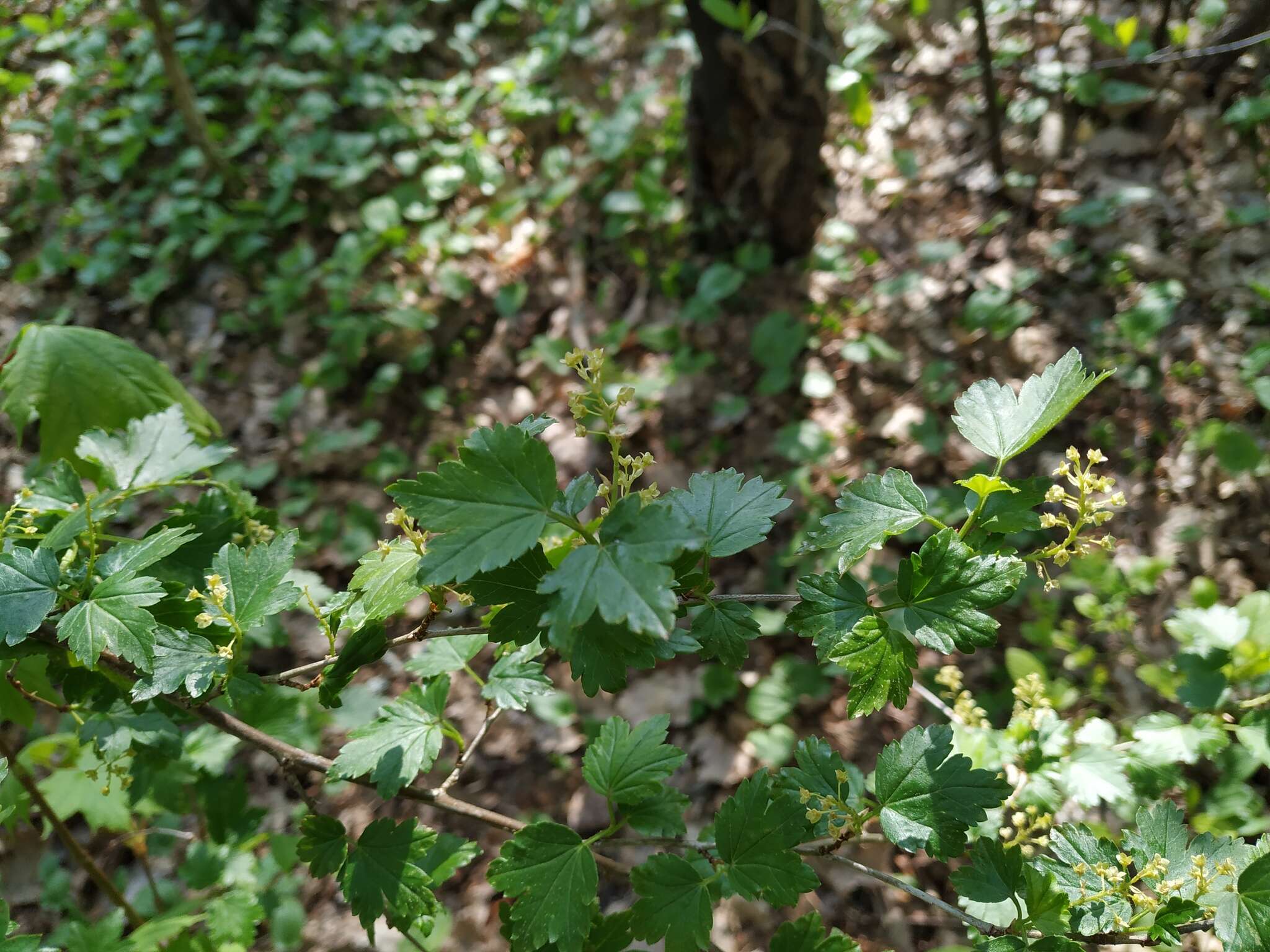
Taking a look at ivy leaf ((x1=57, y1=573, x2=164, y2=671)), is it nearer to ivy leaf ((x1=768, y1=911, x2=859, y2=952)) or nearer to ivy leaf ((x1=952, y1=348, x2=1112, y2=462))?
ivy leaf ((x1=768, y1=911, x2=859, y2=952))

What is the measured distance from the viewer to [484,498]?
29.9 inches

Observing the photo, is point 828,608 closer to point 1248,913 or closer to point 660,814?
point 660,814

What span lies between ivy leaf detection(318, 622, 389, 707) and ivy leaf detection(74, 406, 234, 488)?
1.46ft

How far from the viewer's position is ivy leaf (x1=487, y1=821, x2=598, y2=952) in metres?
0.87

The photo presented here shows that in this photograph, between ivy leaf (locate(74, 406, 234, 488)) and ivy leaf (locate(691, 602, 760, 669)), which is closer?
ivy leaf (locate(691, 602, 760, 669))

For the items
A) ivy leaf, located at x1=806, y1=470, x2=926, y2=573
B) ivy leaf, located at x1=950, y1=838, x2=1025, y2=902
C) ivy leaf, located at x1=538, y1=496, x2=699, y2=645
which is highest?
ivy leaf, located at x1=538, y1=496, x2=699, y2=645

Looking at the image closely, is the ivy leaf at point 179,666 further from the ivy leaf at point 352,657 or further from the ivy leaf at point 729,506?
the ivy leaf at point 729,506

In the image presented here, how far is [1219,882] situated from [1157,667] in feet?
3.94

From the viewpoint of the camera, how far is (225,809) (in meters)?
1.91

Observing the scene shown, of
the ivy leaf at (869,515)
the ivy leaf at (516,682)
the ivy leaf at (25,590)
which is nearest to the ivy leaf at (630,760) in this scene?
the ivy leaf at (516,682)

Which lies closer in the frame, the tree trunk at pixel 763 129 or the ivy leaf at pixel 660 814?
the ivy leaf at pixel 660 814

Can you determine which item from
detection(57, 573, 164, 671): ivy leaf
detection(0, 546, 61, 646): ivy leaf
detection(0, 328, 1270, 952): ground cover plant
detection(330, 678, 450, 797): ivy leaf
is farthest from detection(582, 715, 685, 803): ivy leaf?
detection(0, 546, 61, 646): ivy leaf

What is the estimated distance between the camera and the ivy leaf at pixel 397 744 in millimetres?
952

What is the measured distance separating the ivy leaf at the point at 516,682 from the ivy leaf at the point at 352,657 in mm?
166
